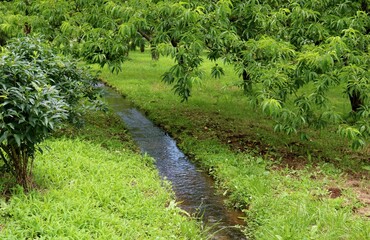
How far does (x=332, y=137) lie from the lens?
30.3 ft

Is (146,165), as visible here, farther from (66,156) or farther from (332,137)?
(332,137)

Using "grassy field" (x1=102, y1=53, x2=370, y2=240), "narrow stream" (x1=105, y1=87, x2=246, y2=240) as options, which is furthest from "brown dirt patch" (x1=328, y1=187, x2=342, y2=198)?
"narrow stream" (x1=105, y1=87, x2=246, y2=240)

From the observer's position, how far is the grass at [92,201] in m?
4.28

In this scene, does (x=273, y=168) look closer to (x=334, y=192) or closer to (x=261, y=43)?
(x=334, y=192)

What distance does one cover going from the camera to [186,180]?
7.10 metres

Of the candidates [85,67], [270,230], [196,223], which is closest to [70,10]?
[85,67]

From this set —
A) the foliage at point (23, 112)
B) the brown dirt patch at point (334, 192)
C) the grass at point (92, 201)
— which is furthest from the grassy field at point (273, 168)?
the foliage at point (23, 112)

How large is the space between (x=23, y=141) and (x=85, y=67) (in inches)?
165

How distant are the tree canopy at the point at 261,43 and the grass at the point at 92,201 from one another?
1861 mm

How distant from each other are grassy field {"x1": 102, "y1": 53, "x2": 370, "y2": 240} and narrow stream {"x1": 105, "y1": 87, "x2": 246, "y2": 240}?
0.69ft

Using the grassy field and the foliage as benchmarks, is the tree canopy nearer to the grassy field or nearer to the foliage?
the grassy field

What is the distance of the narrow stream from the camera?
5.64m

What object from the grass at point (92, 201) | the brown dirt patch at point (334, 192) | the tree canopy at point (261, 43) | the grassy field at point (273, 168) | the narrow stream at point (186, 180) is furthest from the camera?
the tree canopy at point (261, 43)

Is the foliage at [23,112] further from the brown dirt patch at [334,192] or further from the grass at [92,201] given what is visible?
the brown dirt patch at [334,192]
